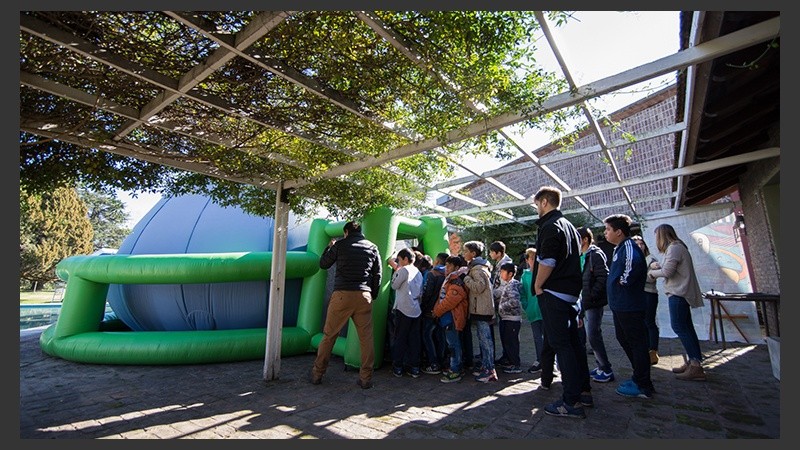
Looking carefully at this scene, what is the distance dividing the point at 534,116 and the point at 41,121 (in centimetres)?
434

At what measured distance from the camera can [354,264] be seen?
464 cm

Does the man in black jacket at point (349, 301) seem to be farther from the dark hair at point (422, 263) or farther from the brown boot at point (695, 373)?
the brown boot at point (695, 373)

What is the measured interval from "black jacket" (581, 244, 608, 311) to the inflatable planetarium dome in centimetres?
460

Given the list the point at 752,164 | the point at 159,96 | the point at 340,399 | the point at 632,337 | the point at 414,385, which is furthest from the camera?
the point at 752,164

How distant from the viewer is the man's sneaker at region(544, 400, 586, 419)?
3.17 metres

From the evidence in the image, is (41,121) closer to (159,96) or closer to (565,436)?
(159,96)

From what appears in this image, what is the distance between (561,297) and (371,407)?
2.04m

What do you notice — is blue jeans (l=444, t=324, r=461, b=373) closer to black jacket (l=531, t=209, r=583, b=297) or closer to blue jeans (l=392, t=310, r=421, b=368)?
blue jeans (l=392, t=310, r=421, b=368)

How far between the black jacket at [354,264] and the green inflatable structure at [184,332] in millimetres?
747

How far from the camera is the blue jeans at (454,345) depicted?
15.3 ft

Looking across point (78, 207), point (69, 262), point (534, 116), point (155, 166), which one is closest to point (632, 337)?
point (534, 116)

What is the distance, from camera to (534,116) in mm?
3422

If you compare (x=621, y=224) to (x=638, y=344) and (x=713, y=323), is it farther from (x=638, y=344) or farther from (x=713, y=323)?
(x=713, y=323)

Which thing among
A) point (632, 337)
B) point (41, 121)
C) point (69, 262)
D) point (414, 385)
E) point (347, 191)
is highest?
point (41, 121)
